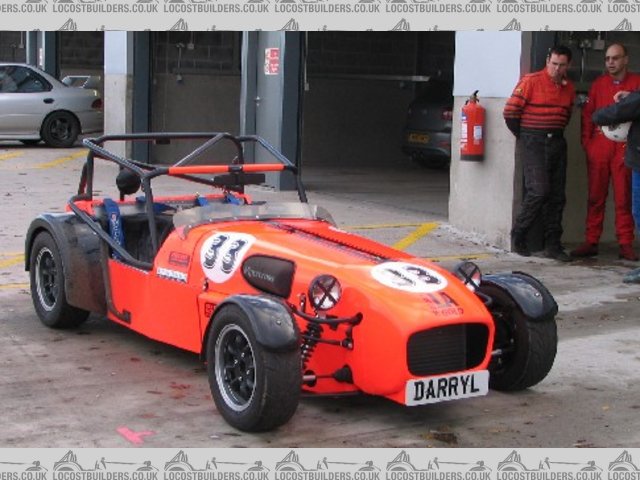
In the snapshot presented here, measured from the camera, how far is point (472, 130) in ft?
34.2

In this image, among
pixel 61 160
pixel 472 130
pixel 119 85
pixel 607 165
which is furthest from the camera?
pixel 61 160

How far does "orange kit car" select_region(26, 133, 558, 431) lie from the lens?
5.29m

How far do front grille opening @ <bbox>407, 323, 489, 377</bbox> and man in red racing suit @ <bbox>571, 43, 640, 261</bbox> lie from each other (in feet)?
15.4

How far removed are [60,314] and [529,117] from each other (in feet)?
15.1

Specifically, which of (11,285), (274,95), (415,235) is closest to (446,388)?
(11,285)

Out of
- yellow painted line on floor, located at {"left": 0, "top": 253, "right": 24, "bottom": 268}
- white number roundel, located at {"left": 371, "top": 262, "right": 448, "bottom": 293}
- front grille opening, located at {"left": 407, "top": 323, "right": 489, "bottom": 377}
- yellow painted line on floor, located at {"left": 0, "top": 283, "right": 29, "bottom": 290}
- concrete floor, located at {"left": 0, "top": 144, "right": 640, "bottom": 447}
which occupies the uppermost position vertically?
white number roundel, located at {"left": 371, "top": 262, "right": 448, "bottom": 293}

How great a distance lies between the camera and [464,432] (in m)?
5.49

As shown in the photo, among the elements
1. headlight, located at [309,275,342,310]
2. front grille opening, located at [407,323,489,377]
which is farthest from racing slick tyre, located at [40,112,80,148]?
front grille opening, located at [407,323,489,377]

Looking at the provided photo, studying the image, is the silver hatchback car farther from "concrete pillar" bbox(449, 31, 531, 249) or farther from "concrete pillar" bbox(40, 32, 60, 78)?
"concrete pillar" bbox(449, 31, 531, 249)

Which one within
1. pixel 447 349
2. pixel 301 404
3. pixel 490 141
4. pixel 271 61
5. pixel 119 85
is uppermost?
pixel 271 61

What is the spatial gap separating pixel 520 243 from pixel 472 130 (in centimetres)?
113

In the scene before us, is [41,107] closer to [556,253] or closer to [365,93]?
[365,93]

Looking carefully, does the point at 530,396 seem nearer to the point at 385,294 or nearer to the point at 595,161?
the point at 385,294

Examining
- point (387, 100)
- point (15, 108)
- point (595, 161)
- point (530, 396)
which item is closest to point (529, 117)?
point (595, 161)
